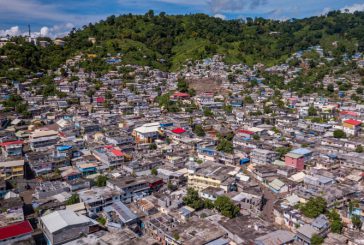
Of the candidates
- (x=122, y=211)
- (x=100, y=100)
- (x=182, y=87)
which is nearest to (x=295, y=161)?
(x=122, y=211)

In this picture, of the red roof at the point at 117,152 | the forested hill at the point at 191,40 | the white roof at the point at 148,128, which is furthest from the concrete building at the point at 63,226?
the forested hill at the point at 191,40

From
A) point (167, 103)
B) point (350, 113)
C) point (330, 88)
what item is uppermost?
point (330, 88)

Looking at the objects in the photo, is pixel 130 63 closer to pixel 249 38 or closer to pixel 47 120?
pixel 47 120

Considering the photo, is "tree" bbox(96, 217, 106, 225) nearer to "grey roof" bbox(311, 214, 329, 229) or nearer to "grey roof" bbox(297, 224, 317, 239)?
"grey roof" bbox(297, 224, 317, 239)

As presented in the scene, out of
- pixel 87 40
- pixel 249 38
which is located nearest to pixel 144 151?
pixel 87 40

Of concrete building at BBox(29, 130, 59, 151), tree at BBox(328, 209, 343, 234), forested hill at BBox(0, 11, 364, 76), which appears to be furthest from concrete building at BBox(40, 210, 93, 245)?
forested hill at BBox(0, 11, 364, 76)

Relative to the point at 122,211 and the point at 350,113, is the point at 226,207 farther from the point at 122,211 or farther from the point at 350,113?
the point at 350,113
